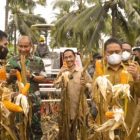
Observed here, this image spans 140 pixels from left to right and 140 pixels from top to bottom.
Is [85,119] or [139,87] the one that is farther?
[85,119]

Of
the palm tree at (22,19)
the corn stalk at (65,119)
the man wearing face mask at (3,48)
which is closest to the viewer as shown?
the corn stalk at (65,119)

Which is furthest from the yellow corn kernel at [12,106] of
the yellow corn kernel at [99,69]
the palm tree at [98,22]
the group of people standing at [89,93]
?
the palm tree at [98,22]

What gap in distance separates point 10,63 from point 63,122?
821 millimetres

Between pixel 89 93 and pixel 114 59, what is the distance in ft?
1.48

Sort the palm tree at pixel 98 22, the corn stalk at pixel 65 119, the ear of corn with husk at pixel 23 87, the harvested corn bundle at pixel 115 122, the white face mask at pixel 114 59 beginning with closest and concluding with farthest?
1. the harvested corn bundle at pixel 115 122
2. the ear of corn with husk at pixel 23 87
3. the white face mask at pixel 114 59
4. the corn stalk at pixel 65 119
5. the palm tree at pixel 98 22

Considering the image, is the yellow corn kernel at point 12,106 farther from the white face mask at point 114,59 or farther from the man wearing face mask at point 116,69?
the white face mask at point 114,59

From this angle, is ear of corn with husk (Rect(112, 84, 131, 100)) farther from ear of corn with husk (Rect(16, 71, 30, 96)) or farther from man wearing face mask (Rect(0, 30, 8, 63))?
man wearing face mask (Rect(0, 30, 8, 63))

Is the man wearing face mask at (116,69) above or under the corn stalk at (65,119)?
above

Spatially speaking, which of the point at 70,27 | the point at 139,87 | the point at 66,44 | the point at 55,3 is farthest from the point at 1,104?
the point at 55,3

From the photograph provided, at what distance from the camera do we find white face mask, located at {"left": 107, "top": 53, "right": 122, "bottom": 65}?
121 inches

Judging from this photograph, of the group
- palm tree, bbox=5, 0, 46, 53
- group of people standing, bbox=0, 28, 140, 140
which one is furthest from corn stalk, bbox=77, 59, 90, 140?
palm tree, bbox=5, 0, 46, 53

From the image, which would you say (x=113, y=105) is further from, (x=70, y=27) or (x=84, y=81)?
(x=70, y=27)

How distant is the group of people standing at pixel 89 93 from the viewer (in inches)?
110

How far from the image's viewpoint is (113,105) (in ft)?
9.04
